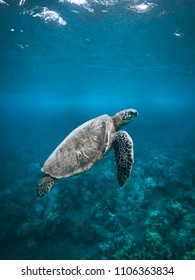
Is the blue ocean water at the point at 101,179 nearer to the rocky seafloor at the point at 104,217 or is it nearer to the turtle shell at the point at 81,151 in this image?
the rocky seafloor at the point at 104,217

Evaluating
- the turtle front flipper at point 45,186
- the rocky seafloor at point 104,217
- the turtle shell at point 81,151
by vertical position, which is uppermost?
the turtle shell at point 81,151

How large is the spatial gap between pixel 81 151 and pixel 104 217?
17.4 feet

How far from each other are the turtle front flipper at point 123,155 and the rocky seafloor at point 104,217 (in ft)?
13.5

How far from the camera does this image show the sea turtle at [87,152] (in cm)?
416

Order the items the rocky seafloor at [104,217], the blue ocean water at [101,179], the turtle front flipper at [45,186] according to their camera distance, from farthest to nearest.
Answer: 1. the blue ocean water at [101,179]
2. the rocky seafloor at [104,217]
3. the turtle front flipper at [45,186]

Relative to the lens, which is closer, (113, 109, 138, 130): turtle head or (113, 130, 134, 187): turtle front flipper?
(113, 130, 134, 187): turtle front flipper

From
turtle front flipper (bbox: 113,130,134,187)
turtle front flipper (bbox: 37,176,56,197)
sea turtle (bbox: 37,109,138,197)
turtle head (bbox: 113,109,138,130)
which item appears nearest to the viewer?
turtle front flipper (bbox: 113,130,134,187)

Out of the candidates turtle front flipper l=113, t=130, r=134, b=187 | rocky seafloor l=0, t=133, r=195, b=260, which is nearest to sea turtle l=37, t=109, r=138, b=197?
turtle front flipper l=113, t=130, r=134, b=187

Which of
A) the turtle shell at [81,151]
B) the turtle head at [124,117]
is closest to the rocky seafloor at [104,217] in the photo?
the turtle shell at [81,151]

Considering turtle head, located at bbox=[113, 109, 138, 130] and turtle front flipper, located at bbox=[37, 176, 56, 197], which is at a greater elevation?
turtle head, located at bbox=[113, 109, 138, 130]

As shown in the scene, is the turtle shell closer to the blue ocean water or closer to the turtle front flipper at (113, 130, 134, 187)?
the turtle front flipper at (113, 130, 134, 187)

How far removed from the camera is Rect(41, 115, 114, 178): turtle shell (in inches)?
165

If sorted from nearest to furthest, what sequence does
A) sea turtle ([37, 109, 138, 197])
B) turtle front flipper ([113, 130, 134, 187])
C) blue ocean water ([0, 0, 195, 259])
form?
turtle front flipper ([113, 130, 134, 187]), sea turtle ([37, 109, 138, 197]), blue ocean water ([0, 0, 195, 259])

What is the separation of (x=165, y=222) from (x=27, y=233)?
5.33 meters
